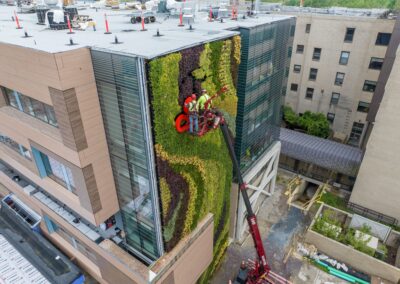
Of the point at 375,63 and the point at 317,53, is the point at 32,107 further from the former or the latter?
the point at 375,63

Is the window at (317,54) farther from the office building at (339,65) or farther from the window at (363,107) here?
the window at (363,107)

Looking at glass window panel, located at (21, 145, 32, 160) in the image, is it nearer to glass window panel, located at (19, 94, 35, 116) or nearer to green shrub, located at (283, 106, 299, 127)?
glass window panel, located at (19, 94, 35, 116)

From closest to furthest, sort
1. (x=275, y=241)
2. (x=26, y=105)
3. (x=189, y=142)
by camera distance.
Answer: (x=189, y=142) → (x=26, y=105) → (x=275, y=241)

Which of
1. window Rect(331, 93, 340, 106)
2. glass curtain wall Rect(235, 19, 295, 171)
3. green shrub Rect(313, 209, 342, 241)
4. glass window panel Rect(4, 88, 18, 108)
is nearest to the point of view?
glass window panel Rect(4, 88, 18, 108)

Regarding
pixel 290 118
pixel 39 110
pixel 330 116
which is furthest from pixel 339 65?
pixel 39 110

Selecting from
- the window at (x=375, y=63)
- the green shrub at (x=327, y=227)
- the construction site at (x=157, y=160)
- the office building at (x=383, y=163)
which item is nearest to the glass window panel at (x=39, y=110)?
the construction site at (x=157, y=160)

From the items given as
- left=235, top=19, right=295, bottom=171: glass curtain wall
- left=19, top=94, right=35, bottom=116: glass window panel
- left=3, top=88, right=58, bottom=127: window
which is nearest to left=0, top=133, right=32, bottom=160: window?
left=3, top=88, right=58, bottom=127: window
